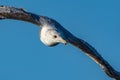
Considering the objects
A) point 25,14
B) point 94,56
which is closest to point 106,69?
point 94,56

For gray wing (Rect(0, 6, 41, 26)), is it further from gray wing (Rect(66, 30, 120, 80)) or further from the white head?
gray wing (Rect(66, 30, 120, 80))

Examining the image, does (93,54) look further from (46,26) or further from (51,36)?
(46,26)

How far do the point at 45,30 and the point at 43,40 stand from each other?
26 cm

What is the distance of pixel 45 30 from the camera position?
75.7ft

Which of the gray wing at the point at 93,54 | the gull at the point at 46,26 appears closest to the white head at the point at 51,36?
the gull at the point at 46,26

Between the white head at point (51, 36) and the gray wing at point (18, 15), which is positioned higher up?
the gray wing at point (18, 15)

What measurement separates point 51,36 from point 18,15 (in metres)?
0.84

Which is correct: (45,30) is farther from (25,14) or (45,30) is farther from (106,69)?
(106,69)

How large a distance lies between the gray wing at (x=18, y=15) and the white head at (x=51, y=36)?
0.73ft

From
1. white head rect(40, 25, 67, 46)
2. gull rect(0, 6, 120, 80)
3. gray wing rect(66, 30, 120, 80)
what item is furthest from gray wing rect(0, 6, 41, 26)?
gray wing rect(66, 30, 120, 80)

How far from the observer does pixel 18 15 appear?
76.0 ft

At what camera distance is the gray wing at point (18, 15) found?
23141mm

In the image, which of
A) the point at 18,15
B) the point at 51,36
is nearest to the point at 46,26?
the point at 51,36

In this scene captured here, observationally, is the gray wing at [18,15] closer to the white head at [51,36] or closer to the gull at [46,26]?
the gull at [46,26]
